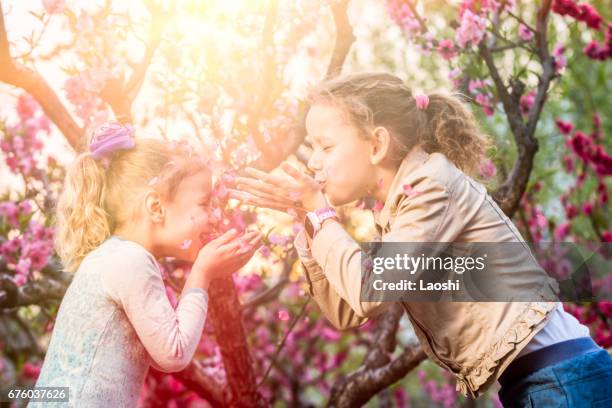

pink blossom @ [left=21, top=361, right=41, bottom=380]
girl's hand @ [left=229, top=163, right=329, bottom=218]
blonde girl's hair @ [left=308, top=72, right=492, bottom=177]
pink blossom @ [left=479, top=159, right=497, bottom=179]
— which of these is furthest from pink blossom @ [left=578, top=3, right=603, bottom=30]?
pink blossom @ [left=21, top=361, right=41, bottom=380]

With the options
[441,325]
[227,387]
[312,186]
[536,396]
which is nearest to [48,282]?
[227,387]

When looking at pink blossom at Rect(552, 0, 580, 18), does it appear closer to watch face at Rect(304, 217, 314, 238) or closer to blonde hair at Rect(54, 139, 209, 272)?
blonde hair at Rect(54, 139, 209, 272)

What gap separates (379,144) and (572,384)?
843mm

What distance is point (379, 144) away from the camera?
2.32 meters

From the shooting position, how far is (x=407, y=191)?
2125 millimetres

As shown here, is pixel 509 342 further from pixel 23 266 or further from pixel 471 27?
pixel 23 266

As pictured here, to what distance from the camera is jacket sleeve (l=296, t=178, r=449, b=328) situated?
6.61 ft

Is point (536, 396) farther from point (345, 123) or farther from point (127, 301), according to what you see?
point (127, 301)

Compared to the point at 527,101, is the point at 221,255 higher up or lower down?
higher up

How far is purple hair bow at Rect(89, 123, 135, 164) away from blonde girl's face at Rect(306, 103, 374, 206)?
617 mm

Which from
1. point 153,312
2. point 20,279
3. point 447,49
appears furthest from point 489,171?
point 153,312

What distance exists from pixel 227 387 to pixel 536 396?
187 cm

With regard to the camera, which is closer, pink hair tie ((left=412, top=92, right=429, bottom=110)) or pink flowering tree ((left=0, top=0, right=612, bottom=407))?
pink hair tie ((left=412, top=92, right=429, bottom=110))

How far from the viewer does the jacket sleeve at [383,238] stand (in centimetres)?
202
